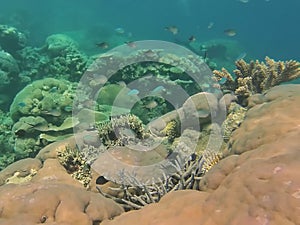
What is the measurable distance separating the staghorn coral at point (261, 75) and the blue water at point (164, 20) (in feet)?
59.2

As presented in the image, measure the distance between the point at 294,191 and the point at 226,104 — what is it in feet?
11.1

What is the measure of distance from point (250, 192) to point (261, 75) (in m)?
4.07

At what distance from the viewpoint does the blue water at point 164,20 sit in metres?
33.2

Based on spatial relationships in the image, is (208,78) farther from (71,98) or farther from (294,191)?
(294,191)

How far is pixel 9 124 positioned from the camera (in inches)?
373

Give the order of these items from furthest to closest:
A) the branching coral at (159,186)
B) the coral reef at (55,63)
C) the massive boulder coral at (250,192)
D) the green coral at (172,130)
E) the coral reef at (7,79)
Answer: the coral reef at (55,63), the coral reef at (7,79), the green coral at (172,130), the branching coral at (159,186), the massive boulder coral at (250,192)

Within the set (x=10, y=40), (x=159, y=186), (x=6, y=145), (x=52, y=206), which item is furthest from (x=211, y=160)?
(x=10, y=40)

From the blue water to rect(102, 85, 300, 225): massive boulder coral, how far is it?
69.2 feet

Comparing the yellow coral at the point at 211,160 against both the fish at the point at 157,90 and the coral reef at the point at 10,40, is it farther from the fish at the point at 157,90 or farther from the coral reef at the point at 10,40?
the coral reef at the point at 10,40

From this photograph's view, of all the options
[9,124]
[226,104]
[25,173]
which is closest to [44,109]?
[9,124]

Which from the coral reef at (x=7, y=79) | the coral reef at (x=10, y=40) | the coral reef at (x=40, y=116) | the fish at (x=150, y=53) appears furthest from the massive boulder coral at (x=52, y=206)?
the coral reef at (x=10, y=40)

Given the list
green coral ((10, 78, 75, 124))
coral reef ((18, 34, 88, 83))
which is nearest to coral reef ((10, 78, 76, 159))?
green coral ((10, 78, 75, 124))

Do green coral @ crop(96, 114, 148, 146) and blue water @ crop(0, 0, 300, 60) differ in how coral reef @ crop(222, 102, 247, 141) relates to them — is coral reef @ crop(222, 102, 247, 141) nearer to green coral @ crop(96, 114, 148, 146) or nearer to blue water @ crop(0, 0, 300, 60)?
green coral @ crop(96, 114, 148, 146)

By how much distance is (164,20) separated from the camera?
63.7 m
